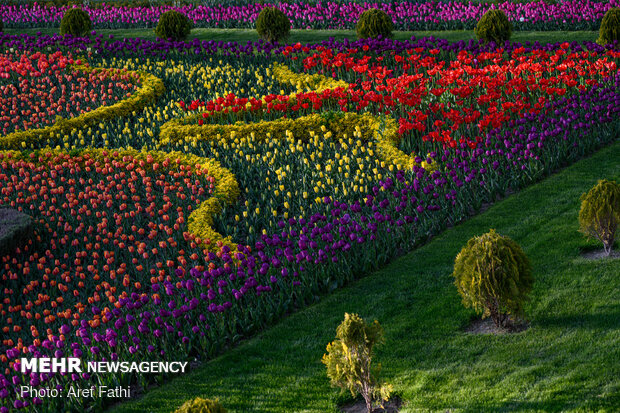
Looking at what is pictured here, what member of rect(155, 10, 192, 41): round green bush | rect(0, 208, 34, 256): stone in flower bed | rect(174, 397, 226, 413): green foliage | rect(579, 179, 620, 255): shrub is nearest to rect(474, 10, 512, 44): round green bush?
rect(155, 10, 192, 41): round green bush

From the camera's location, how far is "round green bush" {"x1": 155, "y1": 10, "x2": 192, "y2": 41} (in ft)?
81.3

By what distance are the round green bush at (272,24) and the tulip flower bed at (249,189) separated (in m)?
4.48

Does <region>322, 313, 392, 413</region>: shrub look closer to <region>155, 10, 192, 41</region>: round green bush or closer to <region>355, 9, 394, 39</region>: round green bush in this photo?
<region>355, 9, 394, 39</region>: round green bush

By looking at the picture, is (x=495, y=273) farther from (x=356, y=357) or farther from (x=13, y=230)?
(x=13, y=230)

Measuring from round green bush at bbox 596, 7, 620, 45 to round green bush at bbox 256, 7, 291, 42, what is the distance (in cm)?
870

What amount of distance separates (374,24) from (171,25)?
6193 millimetres

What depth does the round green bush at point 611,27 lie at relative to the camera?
1992 cm

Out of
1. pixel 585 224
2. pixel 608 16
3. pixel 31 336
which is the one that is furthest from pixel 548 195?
pixel 608 16

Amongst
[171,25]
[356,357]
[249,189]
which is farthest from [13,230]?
[171,25]

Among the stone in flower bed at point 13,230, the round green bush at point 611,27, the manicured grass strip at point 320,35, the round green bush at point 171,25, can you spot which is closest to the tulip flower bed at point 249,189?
the stone in flower bed at point 13,230

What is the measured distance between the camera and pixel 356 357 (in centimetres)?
732

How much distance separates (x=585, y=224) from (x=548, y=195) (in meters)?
2.69

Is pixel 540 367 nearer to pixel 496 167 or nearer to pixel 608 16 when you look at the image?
pixel 496 167

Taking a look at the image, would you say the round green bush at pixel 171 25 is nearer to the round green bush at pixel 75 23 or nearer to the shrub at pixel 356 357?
the round green bush at pixel 75 23
